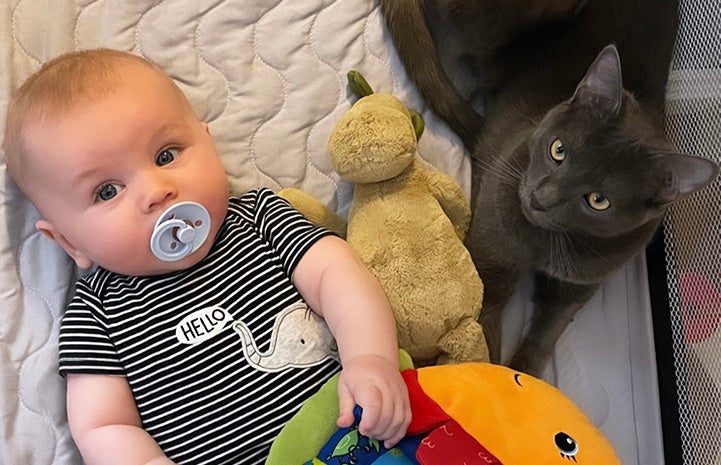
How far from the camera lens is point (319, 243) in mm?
1051

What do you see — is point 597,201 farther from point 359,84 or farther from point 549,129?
point 359,84

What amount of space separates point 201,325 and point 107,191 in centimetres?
21

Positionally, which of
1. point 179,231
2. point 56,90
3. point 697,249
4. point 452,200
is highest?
point 56,90

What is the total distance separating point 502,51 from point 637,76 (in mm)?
211

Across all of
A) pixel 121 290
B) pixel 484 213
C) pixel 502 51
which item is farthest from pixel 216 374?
pixel 502 51

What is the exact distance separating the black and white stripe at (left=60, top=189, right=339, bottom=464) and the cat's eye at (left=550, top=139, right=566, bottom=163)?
1.10 ft

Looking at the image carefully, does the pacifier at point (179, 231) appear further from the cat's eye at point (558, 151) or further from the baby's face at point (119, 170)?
the cat's eye at point (558, 151)

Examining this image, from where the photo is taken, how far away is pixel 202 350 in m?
1.01

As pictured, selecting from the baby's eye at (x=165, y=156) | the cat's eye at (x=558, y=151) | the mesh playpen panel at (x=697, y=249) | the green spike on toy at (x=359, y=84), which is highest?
the baby's eye at (x=165, y=156)

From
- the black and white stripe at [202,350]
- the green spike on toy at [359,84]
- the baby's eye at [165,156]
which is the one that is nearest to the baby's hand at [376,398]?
the black and white stripe at [202,350]

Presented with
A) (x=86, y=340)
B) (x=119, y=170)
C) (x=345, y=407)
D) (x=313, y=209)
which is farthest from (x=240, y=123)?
(x=345, y=407)

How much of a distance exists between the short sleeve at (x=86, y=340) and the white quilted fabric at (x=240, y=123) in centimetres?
4

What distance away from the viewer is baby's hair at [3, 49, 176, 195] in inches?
37.7

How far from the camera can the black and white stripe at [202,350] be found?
0.99 m
